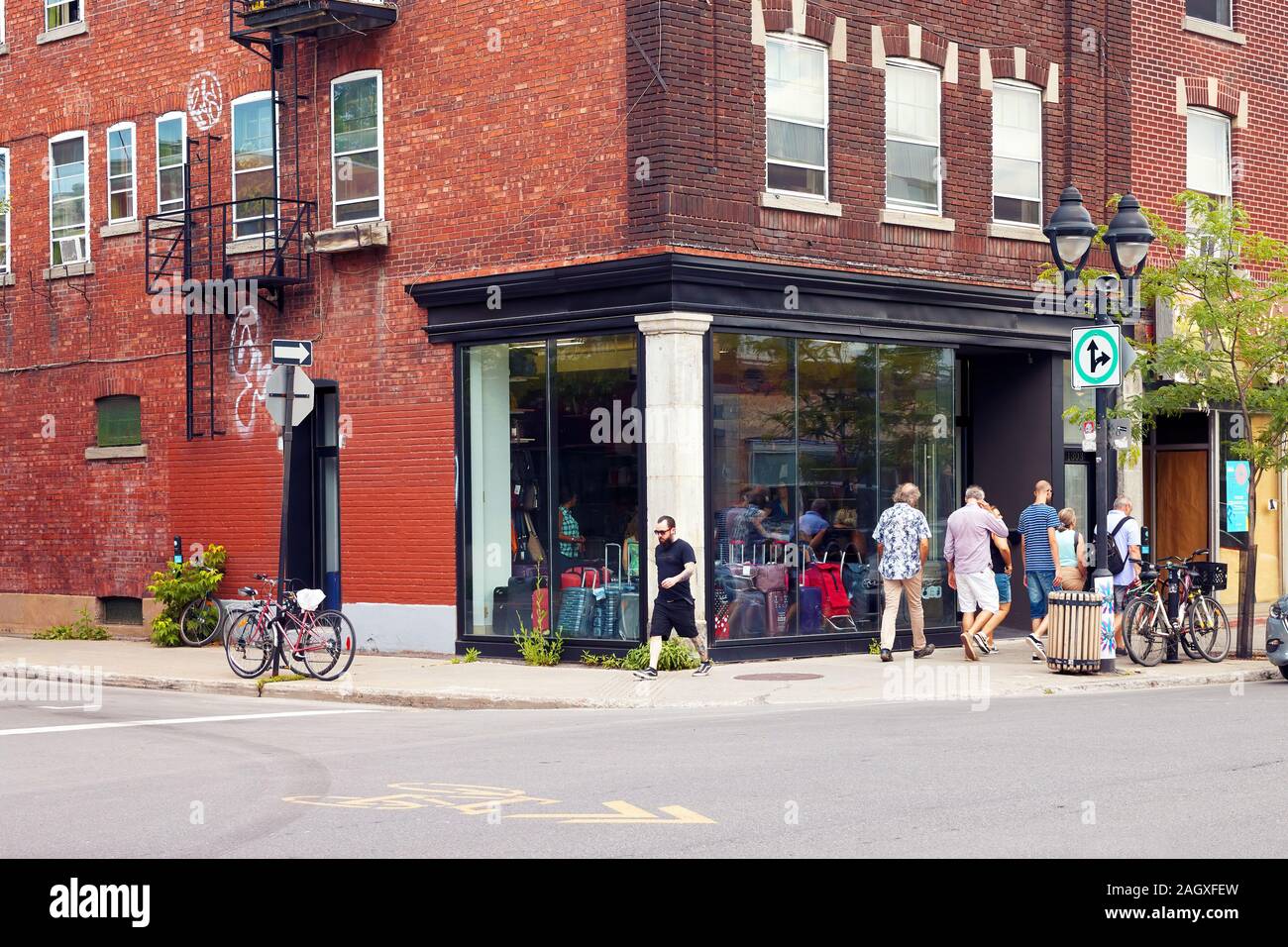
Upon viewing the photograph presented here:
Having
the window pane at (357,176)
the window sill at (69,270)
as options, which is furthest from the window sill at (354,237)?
the window sill at (69,270)

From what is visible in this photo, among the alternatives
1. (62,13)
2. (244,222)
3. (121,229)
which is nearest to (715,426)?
(244,222)

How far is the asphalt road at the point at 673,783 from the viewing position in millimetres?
8211

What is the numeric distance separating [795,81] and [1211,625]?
7709 millimetres

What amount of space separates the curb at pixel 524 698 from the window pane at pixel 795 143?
22.0 ft

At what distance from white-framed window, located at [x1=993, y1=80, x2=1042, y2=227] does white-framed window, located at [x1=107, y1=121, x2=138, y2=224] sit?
39.4ft

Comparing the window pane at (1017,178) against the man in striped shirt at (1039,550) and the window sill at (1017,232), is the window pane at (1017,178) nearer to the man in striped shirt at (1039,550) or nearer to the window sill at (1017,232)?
the window sill at (1017,232)

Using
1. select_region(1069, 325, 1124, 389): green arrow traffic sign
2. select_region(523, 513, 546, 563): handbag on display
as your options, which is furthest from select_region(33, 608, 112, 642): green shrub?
select_region(1069, 325, 1124, 389): green arrow traffic sign

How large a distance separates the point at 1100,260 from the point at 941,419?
3.68m

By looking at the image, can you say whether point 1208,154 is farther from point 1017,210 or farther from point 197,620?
point 197,620

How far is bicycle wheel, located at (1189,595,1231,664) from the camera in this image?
1808 centimetres

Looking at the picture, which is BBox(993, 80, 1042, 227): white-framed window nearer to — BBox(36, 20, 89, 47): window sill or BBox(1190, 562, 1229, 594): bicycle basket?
BBox(1190, 562, 1229, 594): bicycle basket

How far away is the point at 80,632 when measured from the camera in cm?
2422

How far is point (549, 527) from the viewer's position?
19.0 metres

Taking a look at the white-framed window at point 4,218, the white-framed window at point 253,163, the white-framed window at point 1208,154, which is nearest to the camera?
the white-framed window at point 253,163
